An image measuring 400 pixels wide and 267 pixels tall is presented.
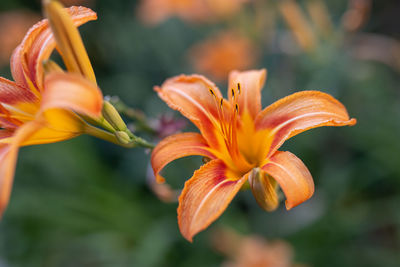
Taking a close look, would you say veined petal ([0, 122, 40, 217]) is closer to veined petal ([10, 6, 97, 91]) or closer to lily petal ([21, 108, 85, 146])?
lily petal ([21, 108, 85, 146])

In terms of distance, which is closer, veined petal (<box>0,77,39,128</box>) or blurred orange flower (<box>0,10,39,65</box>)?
veined petal (<box>0,77,39,128</box>)

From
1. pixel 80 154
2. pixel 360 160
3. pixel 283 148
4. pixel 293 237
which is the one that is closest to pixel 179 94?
pixel 283 148

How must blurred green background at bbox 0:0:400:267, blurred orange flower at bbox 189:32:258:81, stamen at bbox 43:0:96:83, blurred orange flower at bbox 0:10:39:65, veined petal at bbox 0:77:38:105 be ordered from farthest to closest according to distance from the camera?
blurred orange flower at bbox 0:10:39:65 → blurred orange flower at bbox 189:32:258:81 → blurred green background at bbox 0:0:400:267 → veined petal at bbox 0:77:38:105 → stamen at bbox 43:0:96:83

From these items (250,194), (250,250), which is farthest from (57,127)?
(250,194)

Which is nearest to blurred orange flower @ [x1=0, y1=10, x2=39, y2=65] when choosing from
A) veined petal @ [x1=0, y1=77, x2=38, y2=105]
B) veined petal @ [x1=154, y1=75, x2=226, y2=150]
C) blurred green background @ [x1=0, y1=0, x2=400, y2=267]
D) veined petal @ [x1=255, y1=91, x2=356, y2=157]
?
blurred green background @ [x1=0, y1=0, x2=400, y2=267]

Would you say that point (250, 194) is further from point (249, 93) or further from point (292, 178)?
point (292, 178)

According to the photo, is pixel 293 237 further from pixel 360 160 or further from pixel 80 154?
pixel 80 154
